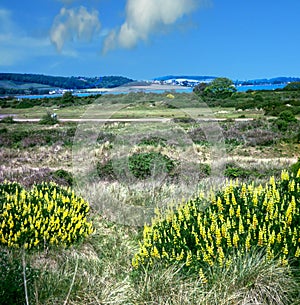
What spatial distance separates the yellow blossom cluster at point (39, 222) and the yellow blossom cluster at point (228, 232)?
1371mm

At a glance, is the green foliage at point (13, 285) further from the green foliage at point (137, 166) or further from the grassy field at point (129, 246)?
the green foliage at point (137, 166)

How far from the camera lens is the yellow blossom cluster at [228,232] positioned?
4.31m

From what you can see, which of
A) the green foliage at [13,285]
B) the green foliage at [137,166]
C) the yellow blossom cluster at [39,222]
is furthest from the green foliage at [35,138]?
the green foliage at [13,285]

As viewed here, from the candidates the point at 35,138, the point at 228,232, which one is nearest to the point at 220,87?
the point at 35,138

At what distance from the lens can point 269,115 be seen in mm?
35781

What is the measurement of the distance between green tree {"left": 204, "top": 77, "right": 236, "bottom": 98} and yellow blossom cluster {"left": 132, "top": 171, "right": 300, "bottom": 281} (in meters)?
64.2

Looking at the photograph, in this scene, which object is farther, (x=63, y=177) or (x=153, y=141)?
(x=153, y=141)

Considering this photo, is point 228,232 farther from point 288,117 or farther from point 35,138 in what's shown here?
point 288,117

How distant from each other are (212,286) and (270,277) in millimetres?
518

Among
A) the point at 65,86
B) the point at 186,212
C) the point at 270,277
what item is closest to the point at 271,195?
the point at 186,212

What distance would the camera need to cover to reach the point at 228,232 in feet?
14.4

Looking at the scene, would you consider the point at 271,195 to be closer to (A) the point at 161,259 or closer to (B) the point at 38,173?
(A) the point at 161,259

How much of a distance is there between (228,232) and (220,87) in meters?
70.8

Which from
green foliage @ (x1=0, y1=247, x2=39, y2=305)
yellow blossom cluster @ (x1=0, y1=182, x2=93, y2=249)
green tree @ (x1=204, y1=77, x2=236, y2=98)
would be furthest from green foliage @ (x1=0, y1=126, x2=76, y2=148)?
green tree @ (x1=204, y1=77, x2=236, y2=98)
